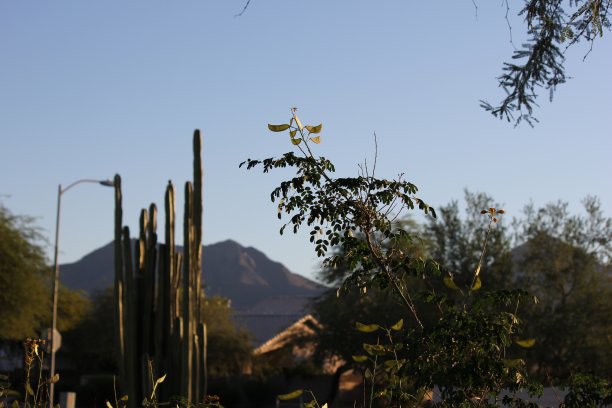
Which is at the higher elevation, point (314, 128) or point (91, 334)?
point (91, 334)

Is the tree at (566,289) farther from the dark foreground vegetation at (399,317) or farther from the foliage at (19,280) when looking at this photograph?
the foliage at (19,280)

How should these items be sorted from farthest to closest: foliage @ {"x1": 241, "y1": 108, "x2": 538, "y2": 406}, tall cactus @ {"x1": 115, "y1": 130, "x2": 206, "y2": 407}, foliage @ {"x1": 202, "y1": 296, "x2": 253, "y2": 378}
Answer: foliage @ {"x1": 202, "y1": 296, "x2": 253, "y2": 378}, tall cactus @ {"x1": 115, "y1": 130, "x2": 206, "y2": 407}, foliage @ {"x1": 241, "y1": 108, "x2": 538, "y2": 406}

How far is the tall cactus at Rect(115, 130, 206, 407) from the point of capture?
22266 mm

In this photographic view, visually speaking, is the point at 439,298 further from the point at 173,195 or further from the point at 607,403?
the point at 173,195

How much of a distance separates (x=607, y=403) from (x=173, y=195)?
51.8 ft

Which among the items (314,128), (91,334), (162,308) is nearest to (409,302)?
(314,128)

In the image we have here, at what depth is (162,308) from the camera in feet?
76.1

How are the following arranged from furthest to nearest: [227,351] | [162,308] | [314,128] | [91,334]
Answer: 1. [91,334]
2. [227,351]
3. [162,308]
4. [314,128]

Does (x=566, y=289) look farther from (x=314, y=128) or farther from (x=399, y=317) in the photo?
(x=314, y=128)

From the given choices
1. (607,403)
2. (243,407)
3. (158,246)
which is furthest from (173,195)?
(243,407)

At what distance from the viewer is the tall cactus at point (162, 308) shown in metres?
22.3

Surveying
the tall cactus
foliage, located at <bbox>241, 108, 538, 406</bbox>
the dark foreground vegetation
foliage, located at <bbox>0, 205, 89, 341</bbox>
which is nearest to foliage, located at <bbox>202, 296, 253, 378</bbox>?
the dark foreground vegetation

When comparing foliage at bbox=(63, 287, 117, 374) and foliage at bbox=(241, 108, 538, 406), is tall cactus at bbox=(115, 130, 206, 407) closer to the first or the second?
foliage at bbox=(241, 108, 538, 406)

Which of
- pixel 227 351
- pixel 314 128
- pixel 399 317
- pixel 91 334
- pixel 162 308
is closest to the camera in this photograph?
pixel 314 128
